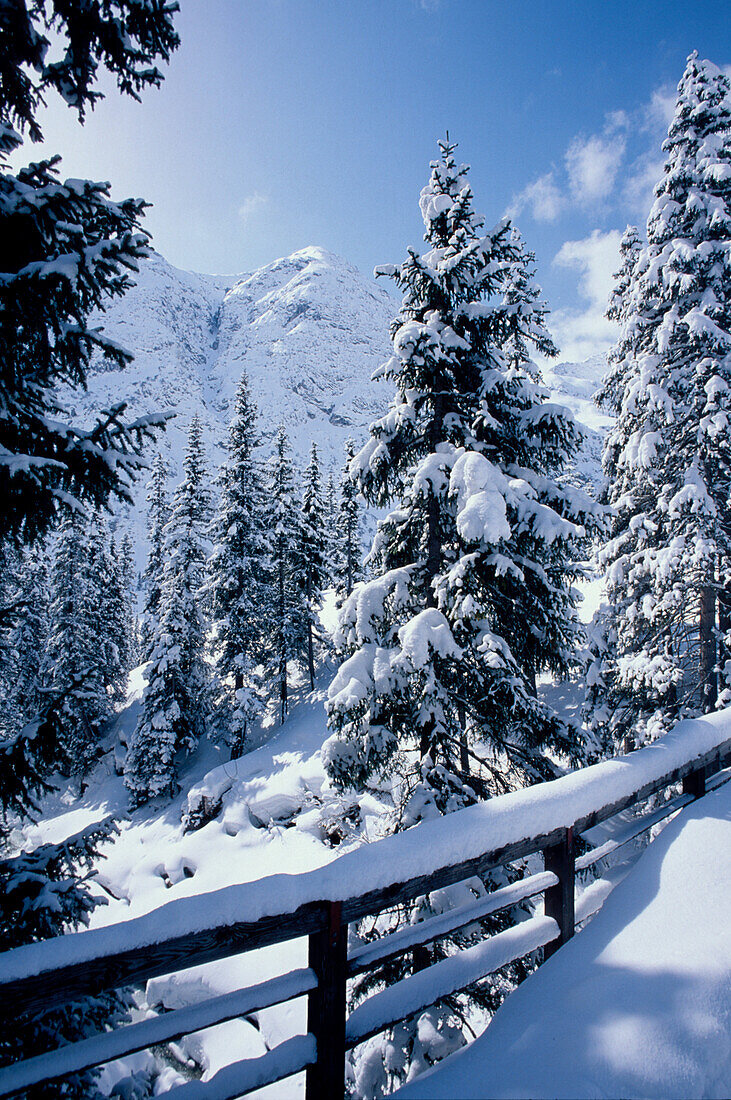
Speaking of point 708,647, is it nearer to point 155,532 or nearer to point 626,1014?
point 626,1014

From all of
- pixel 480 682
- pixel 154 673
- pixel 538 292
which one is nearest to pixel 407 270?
pixel 480 682

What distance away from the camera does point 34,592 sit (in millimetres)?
32438

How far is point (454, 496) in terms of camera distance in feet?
24.4

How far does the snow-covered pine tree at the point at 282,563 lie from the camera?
3141 centimetres

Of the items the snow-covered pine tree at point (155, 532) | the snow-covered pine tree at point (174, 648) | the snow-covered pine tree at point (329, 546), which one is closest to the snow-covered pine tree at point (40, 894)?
the snow-covered pine tree at point (174, 648)

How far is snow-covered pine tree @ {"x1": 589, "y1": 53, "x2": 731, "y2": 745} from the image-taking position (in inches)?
448

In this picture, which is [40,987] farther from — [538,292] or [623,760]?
[538,292]

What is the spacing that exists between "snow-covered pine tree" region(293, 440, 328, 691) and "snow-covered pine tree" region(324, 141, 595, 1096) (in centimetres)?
2529

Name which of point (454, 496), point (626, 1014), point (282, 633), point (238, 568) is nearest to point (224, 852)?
point (238, 568)

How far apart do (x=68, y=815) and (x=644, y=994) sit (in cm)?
3651

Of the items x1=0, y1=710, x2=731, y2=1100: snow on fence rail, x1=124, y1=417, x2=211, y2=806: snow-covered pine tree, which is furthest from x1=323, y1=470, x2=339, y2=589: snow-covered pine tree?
x1=0, y1=710, x2=731, y2=1100: snow on fence rail

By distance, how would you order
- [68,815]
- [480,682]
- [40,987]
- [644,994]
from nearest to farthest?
[40,987] < [644,994] < [480,682] < [68,815]

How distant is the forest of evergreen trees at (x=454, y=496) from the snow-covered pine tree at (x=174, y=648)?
54.6ft

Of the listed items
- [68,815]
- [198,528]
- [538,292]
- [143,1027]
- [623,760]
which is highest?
[538,292]
